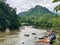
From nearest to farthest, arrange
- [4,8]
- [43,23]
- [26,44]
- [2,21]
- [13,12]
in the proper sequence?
[26,44], [2,21], [4,8], [13,12], [43,23]

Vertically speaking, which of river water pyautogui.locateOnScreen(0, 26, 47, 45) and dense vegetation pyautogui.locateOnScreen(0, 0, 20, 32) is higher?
dense vegetation pyautogui.locateOnScreen(0, 0, 20, 32)

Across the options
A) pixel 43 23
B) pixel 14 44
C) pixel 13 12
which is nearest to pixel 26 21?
pixel 43 23

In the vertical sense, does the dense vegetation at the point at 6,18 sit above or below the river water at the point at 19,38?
above

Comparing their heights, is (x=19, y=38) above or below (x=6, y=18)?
below

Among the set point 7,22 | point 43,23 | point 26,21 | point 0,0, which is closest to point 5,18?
point 7,22

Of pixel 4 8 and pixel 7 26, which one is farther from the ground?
pixel 4 8

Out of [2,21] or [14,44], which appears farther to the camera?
[2,21]

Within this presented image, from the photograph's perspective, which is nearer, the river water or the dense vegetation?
the river water

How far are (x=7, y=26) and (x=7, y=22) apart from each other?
4.17ft

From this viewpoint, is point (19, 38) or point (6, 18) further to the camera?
point (6, 18)

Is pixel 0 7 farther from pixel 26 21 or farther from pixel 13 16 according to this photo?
pixel 26 21

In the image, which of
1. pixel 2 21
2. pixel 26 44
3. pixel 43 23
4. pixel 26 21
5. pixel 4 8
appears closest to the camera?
pixel 26 44

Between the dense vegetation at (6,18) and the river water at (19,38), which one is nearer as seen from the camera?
the river water at (19,38)

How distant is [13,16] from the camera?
60.6 m
